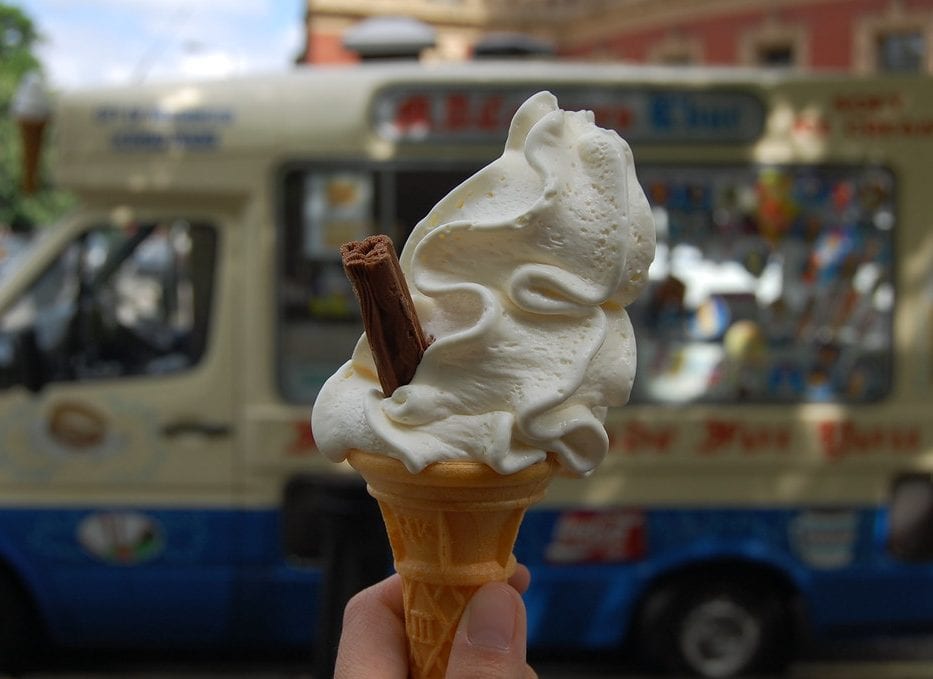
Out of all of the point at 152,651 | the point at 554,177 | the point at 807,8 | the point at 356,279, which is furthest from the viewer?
the point at 807,8

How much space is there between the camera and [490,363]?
77.4 inches

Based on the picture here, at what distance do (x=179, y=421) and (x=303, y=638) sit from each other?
1.20 meters

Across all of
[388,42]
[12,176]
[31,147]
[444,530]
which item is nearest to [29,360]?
[31,147]

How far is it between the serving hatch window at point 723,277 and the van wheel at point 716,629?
3.19ft

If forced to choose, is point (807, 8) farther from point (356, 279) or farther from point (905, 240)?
point (356, 279)

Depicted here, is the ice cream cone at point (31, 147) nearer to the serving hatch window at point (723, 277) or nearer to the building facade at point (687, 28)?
the serving hatch window at point (723, 277)

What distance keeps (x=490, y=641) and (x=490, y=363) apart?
49cm

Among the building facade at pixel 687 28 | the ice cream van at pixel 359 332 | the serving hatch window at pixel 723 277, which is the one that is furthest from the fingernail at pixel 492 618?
the building facade at pixel 687 28

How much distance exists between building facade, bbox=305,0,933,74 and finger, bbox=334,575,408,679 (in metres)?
15.9

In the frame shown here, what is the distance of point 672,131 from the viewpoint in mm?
5121

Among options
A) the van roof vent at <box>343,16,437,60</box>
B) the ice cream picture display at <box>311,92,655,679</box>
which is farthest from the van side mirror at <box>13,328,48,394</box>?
the ice cream picture display at <box>311,92,655,679</box>

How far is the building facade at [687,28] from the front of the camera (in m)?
20.3

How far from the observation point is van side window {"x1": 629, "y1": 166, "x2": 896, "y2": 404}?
5168 millimetres

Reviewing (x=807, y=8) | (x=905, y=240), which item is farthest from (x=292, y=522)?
(x=807, y=8)
